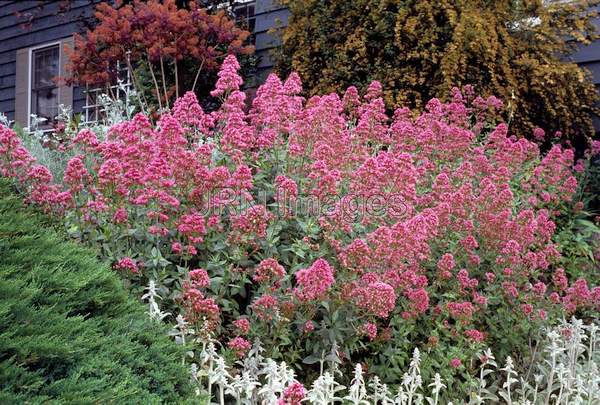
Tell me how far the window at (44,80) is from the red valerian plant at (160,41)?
3.59 meters

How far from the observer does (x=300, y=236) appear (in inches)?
127

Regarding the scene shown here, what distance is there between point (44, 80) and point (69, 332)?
10.9m

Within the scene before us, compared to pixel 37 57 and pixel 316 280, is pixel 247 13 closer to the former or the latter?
pixel 37 57

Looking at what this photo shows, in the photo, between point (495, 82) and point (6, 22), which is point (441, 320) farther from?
point (6, 22)

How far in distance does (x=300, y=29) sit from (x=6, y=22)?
7.57m

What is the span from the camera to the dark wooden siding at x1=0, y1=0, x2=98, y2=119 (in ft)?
36.4

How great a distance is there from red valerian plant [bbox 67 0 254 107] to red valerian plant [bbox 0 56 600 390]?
3.96 metres

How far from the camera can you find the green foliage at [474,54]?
6.06m

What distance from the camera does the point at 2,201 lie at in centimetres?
217

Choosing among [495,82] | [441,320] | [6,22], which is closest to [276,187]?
[441,320]

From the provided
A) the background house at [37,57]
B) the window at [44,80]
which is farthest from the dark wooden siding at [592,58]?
the window at [44,80]

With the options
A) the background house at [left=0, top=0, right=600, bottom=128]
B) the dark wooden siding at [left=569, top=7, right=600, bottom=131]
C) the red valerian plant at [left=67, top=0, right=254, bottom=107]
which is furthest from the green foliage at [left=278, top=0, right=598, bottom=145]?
the background house at [left=0, top=0, right=600, bottom=128]

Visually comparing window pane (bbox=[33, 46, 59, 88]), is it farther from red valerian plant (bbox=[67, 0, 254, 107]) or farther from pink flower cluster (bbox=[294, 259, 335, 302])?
pink flower cluster (bbox=[294, 259, 335, 302])

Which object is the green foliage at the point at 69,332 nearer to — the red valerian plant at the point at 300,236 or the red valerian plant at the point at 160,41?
the red valerian plant at the point at 300,236
